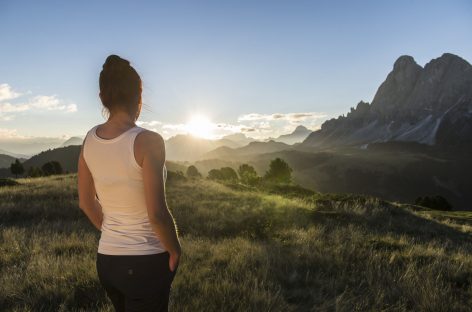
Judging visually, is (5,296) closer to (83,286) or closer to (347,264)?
(83,286)

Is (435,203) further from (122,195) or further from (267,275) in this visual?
(122,195)

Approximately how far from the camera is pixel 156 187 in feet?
8.74

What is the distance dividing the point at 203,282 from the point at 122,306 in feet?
9.99

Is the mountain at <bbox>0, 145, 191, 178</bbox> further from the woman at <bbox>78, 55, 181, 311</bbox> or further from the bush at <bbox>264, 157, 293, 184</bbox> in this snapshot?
the woman at <bbox>78, 55, 181, 311</bbox>

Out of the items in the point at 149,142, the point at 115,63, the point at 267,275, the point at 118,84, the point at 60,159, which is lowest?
the point at 267,275

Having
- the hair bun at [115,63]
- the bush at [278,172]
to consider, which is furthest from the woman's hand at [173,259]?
the bush at [278,172]

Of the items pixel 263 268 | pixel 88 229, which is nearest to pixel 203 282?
pixel 263 268

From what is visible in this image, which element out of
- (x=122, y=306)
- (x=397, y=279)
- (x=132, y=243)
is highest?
(x=132, y=243)

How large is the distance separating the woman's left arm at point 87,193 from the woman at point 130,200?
354 millimetres

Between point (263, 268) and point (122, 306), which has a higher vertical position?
point (122, 306)

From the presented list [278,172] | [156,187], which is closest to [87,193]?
[156,187]

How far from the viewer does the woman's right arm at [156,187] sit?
2627 mm

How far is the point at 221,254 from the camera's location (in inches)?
302

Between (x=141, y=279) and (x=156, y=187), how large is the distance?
696mm
